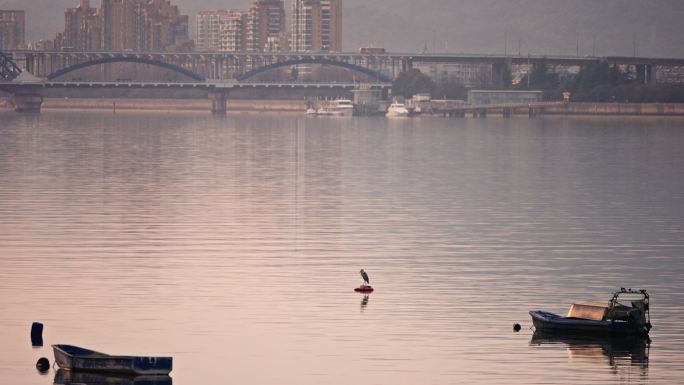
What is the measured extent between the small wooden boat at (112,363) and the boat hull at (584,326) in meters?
5.89

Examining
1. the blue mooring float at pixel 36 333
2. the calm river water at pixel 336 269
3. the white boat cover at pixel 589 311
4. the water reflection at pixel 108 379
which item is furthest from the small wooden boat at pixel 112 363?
the white boat cover at pixel 589 311

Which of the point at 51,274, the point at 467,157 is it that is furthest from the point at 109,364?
the point at 467,157

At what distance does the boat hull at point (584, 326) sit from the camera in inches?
902

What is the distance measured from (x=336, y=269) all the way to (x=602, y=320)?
772 centimetres

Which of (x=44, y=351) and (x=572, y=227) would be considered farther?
(x=572, y=227)

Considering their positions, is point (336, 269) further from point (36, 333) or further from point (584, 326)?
point (36, 333)

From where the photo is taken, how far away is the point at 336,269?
29.8 m

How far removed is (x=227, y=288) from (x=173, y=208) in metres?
15.7

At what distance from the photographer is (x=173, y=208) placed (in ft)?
139

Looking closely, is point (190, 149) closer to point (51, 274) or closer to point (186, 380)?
point (51, 274)

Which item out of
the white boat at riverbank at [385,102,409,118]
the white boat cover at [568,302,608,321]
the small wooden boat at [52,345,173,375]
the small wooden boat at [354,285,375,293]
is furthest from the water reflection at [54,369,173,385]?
the white boat at riverbank at [385,102,409,118]

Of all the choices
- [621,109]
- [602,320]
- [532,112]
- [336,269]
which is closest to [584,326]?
[602,320]

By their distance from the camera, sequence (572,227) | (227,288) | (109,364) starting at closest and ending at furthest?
(109,364)
(227,288)
(572,227)

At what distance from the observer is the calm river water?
21469 millimetres
